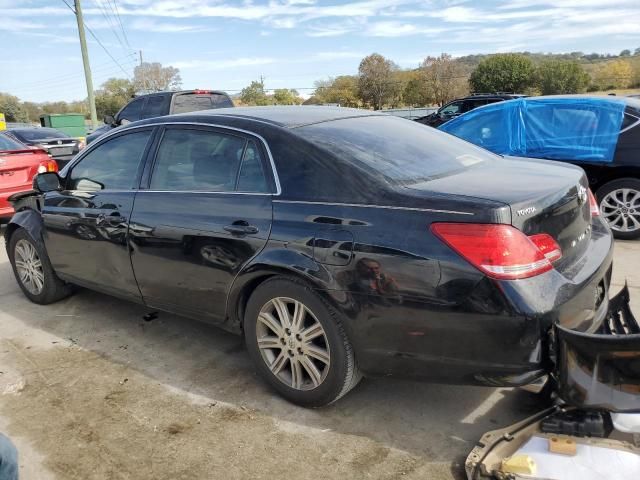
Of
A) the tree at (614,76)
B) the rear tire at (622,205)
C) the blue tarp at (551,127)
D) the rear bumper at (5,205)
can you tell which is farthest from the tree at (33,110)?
the rear tire at (622,205)

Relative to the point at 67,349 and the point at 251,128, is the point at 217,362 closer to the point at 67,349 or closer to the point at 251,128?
the point at 67,349

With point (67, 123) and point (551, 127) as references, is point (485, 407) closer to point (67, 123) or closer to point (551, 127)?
point (551, 127)

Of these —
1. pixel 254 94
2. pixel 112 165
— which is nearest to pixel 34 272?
pixel 112 165

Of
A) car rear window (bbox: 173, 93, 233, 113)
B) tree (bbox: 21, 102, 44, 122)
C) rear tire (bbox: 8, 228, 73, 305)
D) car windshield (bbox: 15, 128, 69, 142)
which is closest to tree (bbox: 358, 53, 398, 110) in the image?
car windshield (bbox: 15, 128, 69, 142)

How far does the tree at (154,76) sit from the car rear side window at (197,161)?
62254mm

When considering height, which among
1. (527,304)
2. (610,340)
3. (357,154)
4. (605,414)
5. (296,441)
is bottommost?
(296,441)

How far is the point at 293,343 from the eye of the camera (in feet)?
9.58

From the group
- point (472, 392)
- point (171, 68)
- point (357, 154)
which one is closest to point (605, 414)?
point (472, 392)

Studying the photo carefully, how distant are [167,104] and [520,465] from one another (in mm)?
9978

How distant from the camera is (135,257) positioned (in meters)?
3.62

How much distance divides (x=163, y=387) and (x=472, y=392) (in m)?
1.86

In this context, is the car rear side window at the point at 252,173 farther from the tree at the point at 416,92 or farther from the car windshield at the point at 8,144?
the tree at the point at 416,92

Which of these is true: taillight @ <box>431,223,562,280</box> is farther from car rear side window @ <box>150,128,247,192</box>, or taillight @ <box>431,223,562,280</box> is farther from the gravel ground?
car rear side window @ <box>150,128,247,192</box>

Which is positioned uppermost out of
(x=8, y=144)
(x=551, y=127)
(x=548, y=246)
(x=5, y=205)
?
(x=8, y=144)
